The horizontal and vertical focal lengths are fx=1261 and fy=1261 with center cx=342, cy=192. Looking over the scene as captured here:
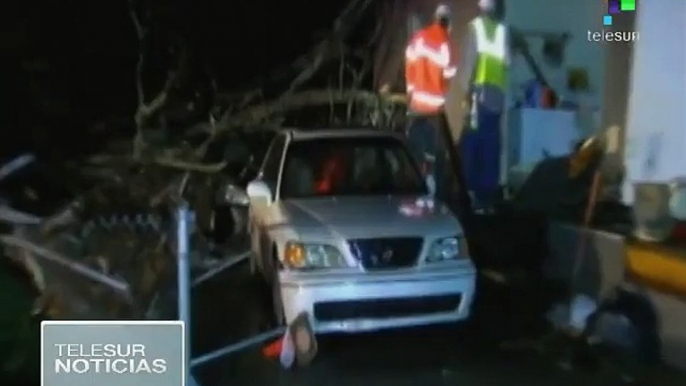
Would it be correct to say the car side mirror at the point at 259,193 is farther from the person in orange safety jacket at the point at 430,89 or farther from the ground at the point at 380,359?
the person in orange safety jacket at the point at 430,89

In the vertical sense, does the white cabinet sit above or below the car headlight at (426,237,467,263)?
above

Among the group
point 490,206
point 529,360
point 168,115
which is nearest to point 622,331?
point 529,360

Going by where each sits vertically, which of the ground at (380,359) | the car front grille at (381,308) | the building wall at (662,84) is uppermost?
the building wall at (662,84)

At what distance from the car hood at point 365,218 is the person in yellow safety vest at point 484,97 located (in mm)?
87

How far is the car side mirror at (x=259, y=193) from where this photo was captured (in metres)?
1.87

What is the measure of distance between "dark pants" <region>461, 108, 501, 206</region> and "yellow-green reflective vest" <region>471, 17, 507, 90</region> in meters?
0.05

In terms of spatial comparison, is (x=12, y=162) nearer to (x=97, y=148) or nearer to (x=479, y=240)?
(x=97, y=148)

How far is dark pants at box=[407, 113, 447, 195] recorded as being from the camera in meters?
1.92

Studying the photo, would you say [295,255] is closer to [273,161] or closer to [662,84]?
[273,161]

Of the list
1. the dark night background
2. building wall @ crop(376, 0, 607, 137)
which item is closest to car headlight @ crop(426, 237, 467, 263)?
building wall @ crop(376, 0, 607, 137)

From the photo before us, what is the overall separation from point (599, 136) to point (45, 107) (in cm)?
83

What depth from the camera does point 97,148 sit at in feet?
6.14

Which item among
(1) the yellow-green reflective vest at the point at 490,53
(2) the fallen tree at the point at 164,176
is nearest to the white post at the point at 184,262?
(2) the fallen tree at the point at 164,176

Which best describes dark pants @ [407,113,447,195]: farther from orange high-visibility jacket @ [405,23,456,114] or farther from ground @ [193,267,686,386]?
ground @ [193,267,686,386]
